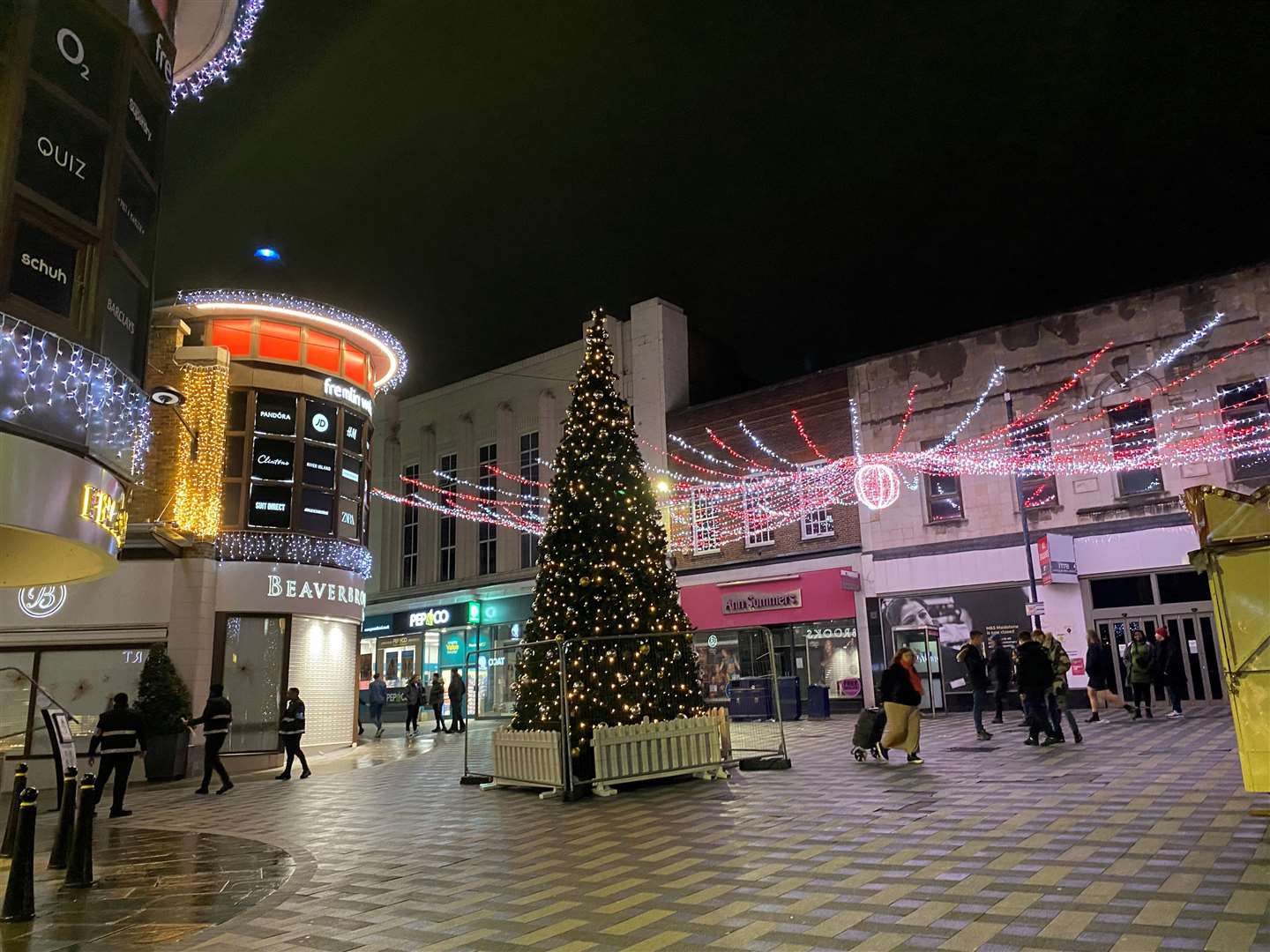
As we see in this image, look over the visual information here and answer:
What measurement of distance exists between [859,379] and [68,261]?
20681 mm

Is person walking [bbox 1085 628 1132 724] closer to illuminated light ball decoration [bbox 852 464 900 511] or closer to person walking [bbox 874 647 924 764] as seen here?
person walking [bbox 874 647 924 764]

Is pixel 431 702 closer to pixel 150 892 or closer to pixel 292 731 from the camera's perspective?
pixel 292 731

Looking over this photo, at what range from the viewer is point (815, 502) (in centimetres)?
2594

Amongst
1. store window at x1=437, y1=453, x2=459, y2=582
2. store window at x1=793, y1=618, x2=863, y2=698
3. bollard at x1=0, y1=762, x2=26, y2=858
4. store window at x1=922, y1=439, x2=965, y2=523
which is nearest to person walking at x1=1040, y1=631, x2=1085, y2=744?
store window at x1=922, y1=439, x2=965, y2=523

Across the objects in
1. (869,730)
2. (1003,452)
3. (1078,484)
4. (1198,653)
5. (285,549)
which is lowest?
(869,730)

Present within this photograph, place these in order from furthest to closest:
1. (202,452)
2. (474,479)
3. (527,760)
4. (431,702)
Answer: (474,479), (431,702), (202,452), (527,760)

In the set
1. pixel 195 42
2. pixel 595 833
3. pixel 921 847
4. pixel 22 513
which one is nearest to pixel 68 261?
pixel 22 513

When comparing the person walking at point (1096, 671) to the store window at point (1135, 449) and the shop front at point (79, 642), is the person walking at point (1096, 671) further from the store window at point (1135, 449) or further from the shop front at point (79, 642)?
the shop front at point (79, 642)

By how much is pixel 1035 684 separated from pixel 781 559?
13.2 metres

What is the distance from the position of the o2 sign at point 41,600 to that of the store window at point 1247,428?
24542 millimetres

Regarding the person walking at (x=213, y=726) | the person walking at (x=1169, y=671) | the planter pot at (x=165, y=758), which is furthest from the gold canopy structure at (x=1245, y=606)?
the planter pot at (x=165, y=758)

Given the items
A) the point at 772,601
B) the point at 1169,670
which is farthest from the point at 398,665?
the point at 1169,670

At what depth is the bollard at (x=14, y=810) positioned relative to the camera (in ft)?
24.1

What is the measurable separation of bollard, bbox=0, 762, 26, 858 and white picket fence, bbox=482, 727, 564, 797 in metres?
5.54
